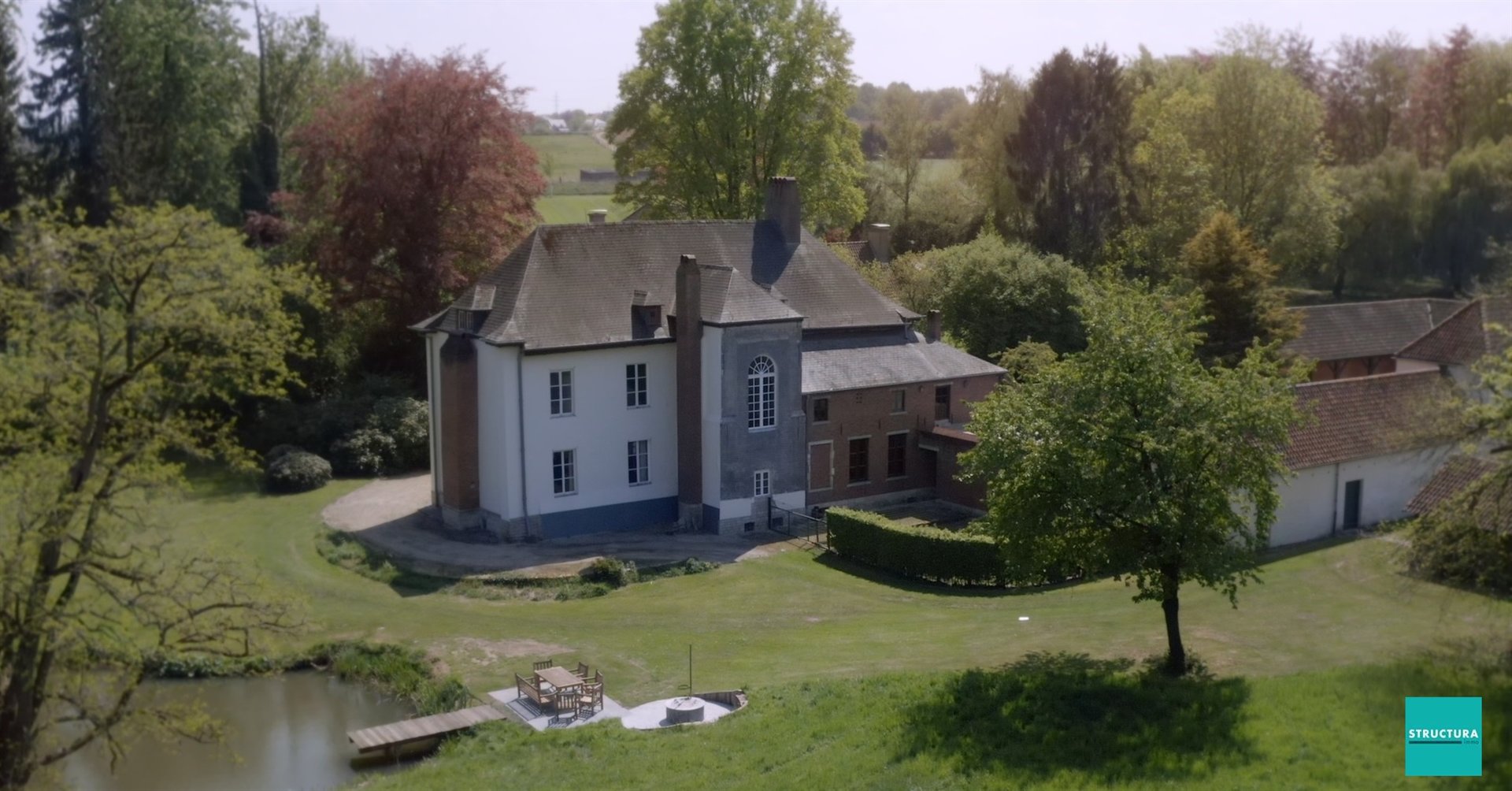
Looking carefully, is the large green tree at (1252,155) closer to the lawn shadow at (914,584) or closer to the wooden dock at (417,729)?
the lawn shadow at (914,584)

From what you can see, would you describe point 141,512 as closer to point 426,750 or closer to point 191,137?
point 426,750

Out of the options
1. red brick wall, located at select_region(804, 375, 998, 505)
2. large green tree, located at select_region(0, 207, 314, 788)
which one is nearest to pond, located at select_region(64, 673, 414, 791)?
large green tree, located at select_region(0, 207, 314, 788)

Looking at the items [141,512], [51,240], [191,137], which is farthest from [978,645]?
[191,137]

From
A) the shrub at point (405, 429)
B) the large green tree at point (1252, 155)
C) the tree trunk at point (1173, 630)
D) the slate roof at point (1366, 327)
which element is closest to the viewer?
the tree trunk at point (1173, 630)

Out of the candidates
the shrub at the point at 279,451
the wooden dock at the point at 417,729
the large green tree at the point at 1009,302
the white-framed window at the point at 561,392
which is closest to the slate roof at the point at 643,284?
the white-framed window at the point at 561,392

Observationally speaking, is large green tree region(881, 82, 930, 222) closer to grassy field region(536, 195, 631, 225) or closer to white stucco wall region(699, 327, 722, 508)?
grassy field region(536, 195, 631, 225)

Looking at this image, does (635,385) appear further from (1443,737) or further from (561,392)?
(1443,737)
